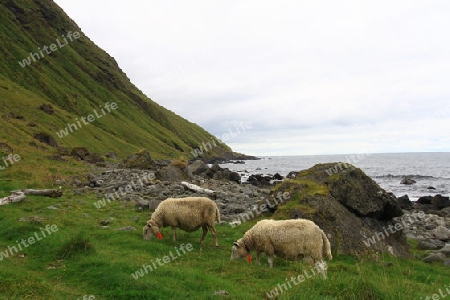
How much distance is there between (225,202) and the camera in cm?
2822

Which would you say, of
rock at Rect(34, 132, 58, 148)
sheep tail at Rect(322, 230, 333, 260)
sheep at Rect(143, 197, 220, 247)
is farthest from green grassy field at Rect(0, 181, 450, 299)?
rock at Rect(34, 132, 58, 148)

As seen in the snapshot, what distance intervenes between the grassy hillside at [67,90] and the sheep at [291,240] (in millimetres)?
60659

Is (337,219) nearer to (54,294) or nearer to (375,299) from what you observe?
(375,299)

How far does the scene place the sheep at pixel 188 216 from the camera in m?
16.1

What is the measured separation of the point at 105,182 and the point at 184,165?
10796 mm

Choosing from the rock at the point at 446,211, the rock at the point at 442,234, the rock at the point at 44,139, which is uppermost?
the rock at the point at 44,139

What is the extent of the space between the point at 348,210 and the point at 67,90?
13220 centimetres

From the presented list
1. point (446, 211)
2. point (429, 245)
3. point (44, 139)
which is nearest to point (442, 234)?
point (429, 245)

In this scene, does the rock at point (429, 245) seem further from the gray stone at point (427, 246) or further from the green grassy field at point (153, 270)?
the green grassy field at point (153, 270)

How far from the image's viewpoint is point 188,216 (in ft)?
53.1

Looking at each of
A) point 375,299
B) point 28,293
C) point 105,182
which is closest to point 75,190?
point 105,182

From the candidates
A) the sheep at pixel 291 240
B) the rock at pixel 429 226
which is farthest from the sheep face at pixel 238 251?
the rock at pixel 429 226

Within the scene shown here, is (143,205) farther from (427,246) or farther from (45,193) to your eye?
(427,246)

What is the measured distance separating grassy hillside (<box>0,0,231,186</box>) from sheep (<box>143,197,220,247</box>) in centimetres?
5569
